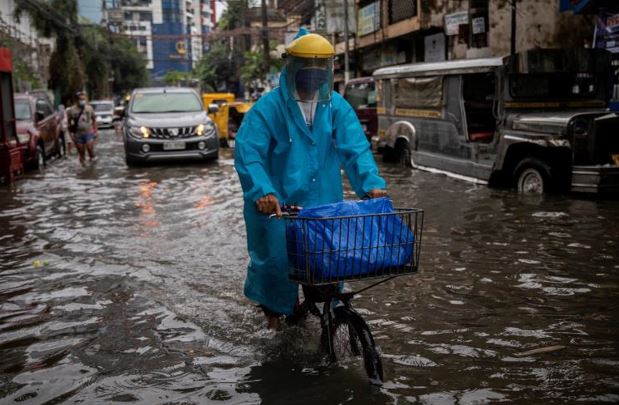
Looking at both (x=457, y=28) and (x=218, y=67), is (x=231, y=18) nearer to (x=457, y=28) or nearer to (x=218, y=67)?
(x=218, y=67)

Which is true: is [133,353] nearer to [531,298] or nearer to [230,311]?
[230,311]

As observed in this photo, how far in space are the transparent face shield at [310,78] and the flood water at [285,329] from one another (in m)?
1.53

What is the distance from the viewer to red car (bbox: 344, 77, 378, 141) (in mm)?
17875

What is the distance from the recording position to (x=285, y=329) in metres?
4.53

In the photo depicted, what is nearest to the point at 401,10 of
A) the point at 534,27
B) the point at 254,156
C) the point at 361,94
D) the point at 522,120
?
the point at 534,27

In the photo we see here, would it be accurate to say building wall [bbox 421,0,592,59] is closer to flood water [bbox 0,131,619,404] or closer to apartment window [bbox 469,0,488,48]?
apartment window [bbox 469,0,488,48]

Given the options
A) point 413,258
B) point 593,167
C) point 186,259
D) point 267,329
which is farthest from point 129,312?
point 593,167

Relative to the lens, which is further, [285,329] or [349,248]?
[285,329]

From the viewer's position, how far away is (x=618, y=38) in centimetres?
1431

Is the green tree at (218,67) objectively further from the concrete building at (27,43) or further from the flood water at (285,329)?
the flood water at (285,329)

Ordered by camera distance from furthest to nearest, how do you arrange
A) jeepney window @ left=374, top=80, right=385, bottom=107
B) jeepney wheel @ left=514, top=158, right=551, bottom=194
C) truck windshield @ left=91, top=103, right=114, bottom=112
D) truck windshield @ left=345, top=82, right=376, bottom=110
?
truck windshield @ left=91, top=103, right=114, bottom=112, truck windshield @ left=345, top=82, right=376, bottom=110, jeepney window @ left=374, top=80, right=385, bottom=107, jeepney wheel @ left=514, top=158, right=551, bottom=194

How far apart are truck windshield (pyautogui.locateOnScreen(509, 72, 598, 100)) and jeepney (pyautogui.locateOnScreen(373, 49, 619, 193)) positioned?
15mm

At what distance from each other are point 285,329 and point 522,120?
675 centimetres

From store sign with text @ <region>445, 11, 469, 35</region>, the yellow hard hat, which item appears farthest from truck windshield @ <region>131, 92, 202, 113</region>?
the yellow hard hat
